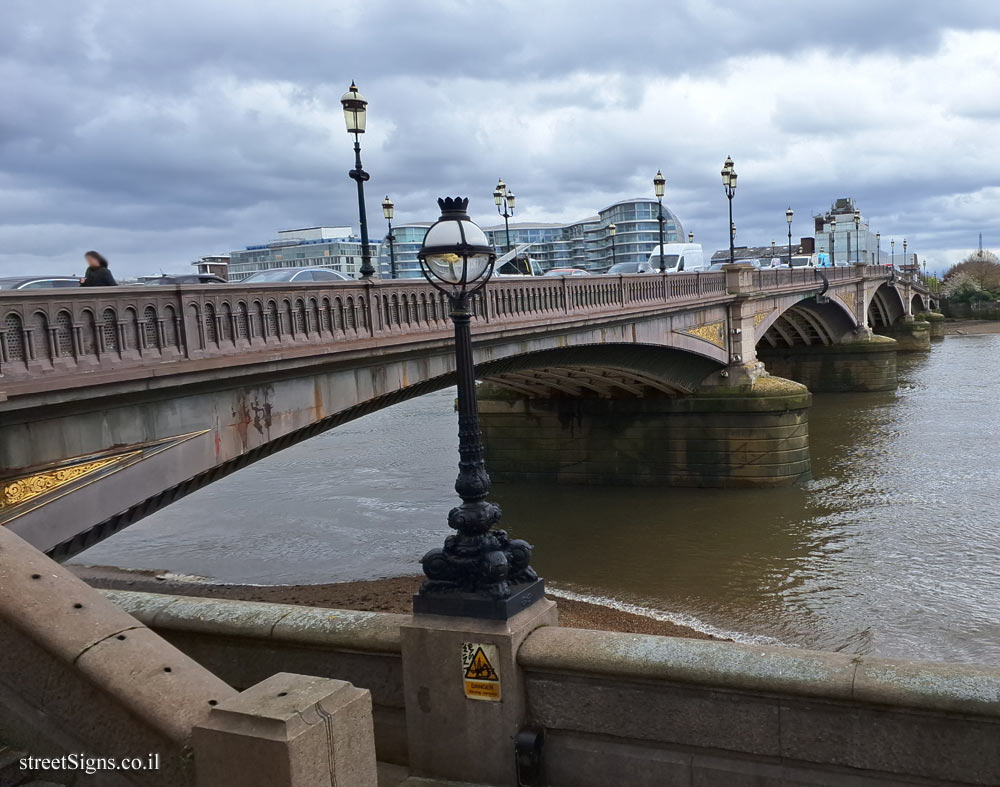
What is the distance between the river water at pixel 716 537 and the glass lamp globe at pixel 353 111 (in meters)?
8.79

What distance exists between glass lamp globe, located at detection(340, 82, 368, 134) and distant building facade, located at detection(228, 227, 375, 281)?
67511 millimetres

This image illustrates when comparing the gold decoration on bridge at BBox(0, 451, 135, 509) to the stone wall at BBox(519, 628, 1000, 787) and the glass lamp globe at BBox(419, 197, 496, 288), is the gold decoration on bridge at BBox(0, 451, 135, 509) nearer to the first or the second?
the glass lamp globe at BBox(419, 197, 496, 288)

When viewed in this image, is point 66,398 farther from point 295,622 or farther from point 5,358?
point 295,622

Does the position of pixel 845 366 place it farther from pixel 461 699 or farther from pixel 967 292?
pixel 967 292

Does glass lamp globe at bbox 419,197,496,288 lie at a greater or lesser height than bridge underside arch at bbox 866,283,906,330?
greater

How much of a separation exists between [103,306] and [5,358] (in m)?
0.99

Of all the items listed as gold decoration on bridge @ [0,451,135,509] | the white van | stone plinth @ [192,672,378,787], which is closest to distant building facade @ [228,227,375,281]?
the white van

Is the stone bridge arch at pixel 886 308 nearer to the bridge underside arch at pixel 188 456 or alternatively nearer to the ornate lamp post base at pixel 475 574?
the bridge underside arch at pixel 188 456

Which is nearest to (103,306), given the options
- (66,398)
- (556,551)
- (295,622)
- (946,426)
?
(66,398)

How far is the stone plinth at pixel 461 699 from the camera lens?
4.82m

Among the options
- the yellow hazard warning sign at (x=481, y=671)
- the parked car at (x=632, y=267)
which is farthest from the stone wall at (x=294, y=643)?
the parked car at (x=632, y=267)

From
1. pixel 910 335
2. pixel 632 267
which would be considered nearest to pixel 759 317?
pixel 632 267

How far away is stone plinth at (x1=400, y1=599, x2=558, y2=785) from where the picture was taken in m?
4.82

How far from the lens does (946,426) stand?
31.6 m
